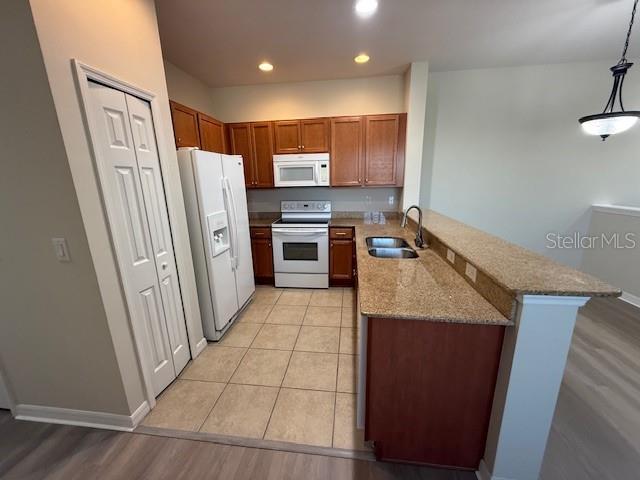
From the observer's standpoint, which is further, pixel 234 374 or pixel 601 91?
pixel 601 91

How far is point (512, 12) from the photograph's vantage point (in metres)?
1.97

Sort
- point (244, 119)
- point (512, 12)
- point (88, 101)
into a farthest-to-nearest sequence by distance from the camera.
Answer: point (244, 119)
point (512, 12)
point (88, 101)

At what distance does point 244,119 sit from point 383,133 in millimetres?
1962

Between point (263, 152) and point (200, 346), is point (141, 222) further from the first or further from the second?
point (263, 152)

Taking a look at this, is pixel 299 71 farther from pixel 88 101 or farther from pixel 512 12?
pixel 88 101

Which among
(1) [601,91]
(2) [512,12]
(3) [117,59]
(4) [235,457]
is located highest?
(2) [512,12]

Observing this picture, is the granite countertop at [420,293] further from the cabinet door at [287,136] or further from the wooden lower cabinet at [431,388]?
the cabinet door at [287,136]

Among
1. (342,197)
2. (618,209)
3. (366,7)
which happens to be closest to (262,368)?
(342,197)

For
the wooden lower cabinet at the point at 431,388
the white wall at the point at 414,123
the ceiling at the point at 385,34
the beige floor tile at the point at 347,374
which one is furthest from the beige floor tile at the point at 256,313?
the ceiling at the point at 385,34

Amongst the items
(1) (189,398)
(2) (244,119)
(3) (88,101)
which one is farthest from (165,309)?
(2) (244,119)

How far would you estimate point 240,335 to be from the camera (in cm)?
250

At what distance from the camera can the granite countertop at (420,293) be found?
1.12 meters

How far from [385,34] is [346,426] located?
3120 mm

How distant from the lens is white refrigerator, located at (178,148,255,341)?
210cm
